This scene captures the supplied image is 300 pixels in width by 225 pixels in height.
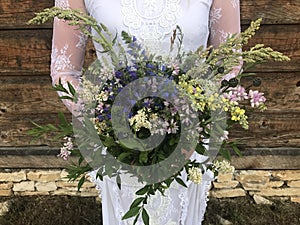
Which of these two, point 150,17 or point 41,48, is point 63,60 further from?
point 41,48

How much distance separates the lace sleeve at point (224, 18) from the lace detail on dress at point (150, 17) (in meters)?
0.14

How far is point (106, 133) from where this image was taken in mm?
867

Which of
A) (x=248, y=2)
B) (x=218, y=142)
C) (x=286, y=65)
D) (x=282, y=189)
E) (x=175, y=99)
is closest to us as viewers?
(x=175, y=99)

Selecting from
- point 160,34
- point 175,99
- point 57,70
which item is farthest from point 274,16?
point 175,99

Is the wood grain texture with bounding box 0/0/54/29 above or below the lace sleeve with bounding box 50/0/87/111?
below

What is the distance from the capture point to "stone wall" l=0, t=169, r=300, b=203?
255cm

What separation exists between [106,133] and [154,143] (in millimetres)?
107

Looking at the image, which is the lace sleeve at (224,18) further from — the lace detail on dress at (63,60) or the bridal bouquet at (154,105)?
the lace detail on dress at (63,60)

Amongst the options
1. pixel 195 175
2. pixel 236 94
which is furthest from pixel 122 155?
pixel 236 94

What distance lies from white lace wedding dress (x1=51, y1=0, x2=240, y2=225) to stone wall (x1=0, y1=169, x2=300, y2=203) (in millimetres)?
1258

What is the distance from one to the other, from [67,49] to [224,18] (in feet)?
1.60

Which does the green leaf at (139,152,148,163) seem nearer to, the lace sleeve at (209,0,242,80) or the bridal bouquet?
the bridal bouquet

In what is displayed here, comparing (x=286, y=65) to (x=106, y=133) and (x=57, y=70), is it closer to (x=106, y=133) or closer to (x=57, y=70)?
(x=57, y=70)

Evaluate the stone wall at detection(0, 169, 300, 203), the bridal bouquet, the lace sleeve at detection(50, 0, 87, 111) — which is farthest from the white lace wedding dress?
the stone wall at detection(0, 169, 300, 203)
